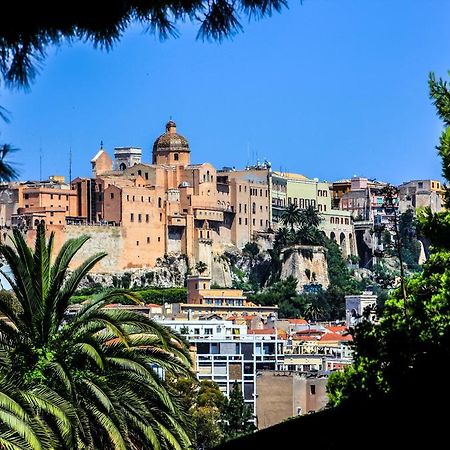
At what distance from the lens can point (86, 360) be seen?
14445mm

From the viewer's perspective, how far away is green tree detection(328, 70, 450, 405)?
19.6 m

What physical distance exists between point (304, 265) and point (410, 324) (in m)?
104

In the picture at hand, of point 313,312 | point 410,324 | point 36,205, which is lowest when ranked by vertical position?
point 410,324

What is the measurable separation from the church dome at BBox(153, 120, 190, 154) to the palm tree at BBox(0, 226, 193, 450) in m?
108

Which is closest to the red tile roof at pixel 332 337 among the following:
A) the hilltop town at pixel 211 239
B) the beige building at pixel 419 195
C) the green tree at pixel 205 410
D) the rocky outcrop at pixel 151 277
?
the hilltop town at pixel 211 239

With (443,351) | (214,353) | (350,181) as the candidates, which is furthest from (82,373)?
(350,181)

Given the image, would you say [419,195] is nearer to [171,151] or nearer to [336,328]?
[171,151]

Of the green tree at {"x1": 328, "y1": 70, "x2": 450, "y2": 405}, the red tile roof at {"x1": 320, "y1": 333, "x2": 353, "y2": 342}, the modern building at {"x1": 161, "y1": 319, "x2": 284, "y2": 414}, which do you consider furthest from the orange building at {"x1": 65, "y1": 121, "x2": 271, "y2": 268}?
the green tree at {"x1": 328, "y1": 70, "x2": 450, "y2": 405}

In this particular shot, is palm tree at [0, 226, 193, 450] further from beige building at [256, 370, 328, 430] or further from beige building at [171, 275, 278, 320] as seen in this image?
beige building at [171, 275, 278, 320]

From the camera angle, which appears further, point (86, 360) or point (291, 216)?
point (291, 216)

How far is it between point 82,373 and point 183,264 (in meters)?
101

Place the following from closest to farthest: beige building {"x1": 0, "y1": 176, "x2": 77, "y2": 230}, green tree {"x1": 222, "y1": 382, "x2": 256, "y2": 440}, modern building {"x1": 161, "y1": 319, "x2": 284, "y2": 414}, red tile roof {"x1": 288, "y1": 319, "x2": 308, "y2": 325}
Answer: green tree {"x1": 222, "y1": 382, "x2": 256, "y2": 440} → modern building {"x1": 161, "y1": 319, "x2": 284, "y2": 414} → red tile roof {"x1": 288, "y1": 319, "x2": 308, "y2": 325} → beige building {"x1": 0, "y1": 176, "x2": 77, "y2": 230}

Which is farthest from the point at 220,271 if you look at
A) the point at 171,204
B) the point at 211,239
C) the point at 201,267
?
the point at 171,204

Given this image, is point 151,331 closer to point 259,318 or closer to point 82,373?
point 82,373
